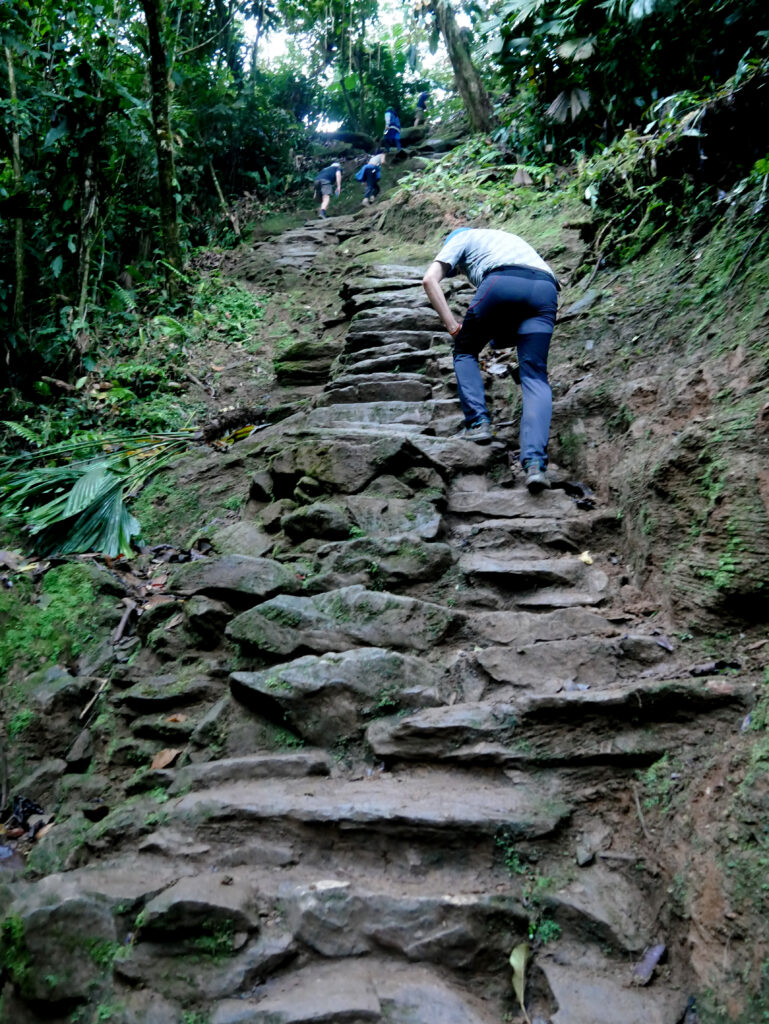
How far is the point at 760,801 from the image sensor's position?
2.08m

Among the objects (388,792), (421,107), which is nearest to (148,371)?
(388,792)

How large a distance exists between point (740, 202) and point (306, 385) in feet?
13.8

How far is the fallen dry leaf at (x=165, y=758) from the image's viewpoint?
3.08m

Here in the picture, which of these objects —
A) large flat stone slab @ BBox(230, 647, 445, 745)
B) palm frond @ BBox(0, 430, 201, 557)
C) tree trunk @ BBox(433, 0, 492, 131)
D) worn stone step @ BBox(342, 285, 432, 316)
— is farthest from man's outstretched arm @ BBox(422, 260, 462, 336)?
tree trunk @ BBox(433, 0, 492, 131)

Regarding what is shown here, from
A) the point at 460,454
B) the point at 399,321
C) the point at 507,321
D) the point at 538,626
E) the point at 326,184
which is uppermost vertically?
the point at 326,184

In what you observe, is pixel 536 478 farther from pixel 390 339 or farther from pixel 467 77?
pixel 467 77

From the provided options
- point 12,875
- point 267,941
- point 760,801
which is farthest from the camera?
point 12,875

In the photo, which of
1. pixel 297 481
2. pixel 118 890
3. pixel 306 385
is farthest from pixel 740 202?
pixel 118 890

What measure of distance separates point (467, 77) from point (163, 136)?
20.8 ft

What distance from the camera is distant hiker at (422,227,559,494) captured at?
4.36 m

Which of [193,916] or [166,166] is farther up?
[166,166]

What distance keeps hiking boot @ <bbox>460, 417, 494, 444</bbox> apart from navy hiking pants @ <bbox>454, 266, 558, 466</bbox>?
0.40 metres

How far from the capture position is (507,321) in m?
4.64

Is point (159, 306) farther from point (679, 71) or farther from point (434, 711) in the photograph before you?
point (434, 711)
